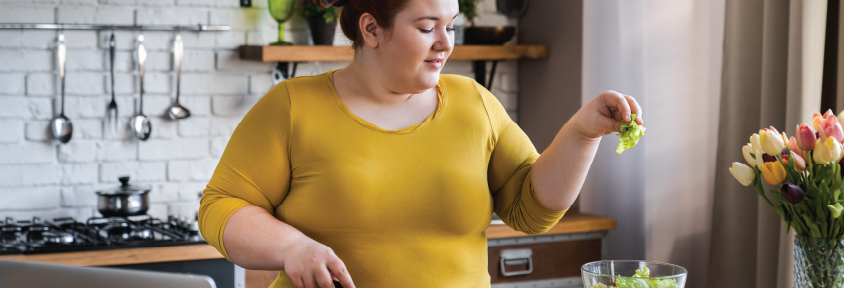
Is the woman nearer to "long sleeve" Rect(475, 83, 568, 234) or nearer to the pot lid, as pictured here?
"long sleeve" Rect(475, 83, 568, 234)

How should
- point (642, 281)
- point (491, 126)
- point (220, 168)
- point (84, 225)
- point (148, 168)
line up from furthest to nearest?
1. point (148, 168)
2. point (84, 225)
3. point (491, 126)
4. point (220, 168)
5. point (642, 281)

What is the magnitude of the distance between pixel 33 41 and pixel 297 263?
1.89 metres

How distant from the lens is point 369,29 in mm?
1118

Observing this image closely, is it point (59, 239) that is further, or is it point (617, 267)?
point (59, 239)

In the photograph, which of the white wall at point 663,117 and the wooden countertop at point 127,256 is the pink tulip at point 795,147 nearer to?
the white wall at point 663,117

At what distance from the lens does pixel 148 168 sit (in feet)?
8.18

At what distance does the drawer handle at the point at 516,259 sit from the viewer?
7.45 ft

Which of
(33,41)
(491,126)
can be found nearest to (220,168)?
(491,126)

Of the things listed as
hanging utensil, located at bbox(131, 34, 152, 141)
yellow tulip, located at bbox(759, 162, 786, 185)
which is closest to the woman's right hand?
yellow tulip, located at bbox(759, 162, 786, 185)

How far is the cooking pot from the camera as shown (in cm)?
222

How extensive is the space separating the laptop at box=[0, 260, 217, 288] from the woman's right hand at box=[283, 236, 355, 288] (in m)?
0.18

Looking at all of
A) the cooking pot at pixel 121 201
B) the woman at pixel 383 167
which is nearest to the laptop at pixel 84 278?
the woman at pixel 383 167

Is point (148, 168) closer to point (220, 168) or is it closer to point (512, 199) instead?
point (220, 168)

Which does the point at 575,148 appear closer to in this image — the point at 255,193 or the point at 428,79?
the point at 428,79
